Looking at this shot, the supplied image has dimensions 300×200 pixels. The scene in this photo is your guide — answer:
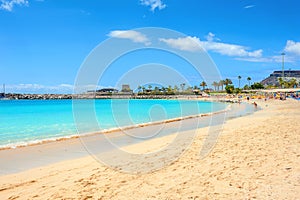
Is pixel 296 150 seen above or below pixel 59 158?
above

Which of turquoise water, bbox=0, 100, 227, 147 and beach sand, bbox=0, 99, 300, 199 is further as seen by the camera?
turquoise water, bbox=0, 100, 227, 147

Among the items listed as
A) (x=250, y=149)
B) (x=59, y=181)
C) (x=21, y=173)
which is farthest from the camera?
(x=250, y=149)

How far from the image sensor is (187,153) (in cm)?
761

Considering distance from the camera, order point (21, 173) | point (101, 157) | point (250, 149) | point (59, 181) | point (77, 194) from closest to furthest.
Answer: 1. point (77, 194)
2. point (59, 181)
3. point (21, 173)
4. point (250, 149)
5. point (101, 157)

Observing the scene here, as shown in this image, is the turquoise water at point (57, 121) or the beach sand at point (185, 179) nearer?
the beach sand at point (185, 179)

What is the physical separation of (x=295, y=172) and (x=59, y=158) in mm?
6618

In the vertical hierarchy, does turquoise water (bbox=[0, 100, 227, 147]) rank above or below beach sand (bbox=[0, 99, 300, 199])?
below

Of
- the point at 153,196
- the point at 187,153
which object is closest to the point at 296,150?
the point at 187,153

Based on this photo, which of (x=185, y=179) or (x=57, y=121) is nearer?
(x=185, y=179)

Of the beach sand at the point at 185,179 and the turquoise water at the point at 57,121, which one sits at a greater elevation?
the beach sand at the point at 185,179

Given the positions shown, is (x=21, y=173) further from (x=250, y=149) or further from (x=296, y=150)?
(x=296, y=150)

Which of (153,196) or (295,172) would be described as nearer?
(153,196)

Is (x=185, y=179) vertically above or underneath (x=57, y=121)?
above

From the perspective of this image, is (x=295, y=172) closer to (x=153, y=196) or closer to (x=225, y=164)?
(x=225, y=164)
